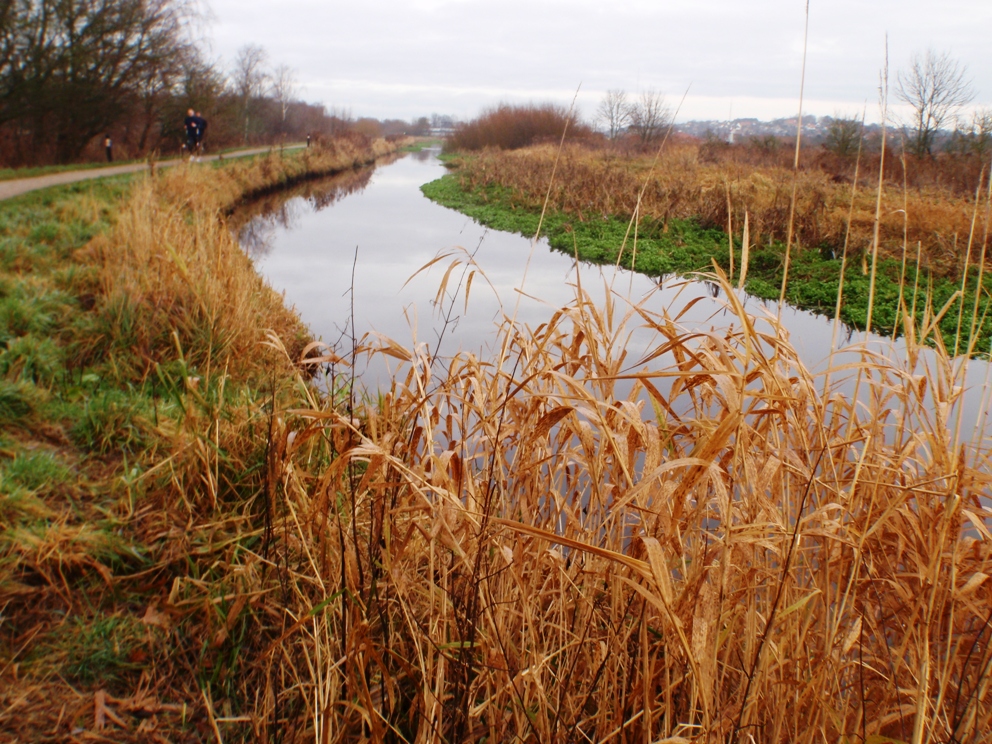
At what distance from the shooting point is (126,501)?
2377 mm

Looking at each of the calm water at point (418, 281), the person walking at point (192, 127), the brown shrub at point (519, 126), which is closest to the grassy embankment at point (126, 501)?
the calm water at point (418, 281)

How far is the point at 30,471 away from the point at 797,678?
247cm

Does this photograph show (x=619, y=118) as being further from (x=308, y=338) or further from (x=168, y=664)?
(x=168, y=664)

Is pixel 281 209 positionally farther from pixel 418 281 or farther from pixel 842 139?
pixel 842 139

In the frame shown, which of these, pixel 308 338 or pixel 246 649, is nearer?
pixel 246 649

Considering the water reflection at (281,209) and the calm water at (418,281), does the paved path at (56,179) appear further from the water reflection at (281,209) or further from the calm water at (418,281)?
the calm water at (418,281)

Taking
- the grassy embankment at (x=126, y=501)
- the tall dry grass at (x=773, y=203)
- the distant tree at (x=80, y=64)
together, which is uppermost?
the distant tree at (x=80, y=64)

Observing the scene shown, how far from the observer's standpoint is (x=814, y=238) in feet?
29.5

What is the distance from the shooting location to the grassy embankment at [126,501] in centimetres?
179

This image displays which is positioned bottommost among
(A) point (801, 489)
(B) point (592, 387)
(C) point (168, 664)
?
(C) point (168, 664)

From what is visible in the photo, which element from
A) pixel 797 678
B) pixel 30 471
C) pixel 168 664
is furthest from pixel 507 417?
pixel 30 471

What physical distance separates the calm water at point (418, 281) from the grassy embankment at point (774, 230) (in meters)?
0.38

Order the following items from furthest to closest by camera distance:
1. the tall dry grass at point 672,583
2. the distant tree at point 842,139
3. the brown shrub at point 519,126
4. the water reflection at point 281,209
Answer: the brown shrub at point 519,126, the distant tree at point 842,139, the water reflection at point 281,209, the tall dry grass at point 672,583

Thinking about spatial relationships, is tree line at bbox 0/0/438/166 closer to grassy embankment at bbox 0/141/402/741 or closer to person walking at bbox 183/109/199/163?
person walking at bbox 183/109/199/163
